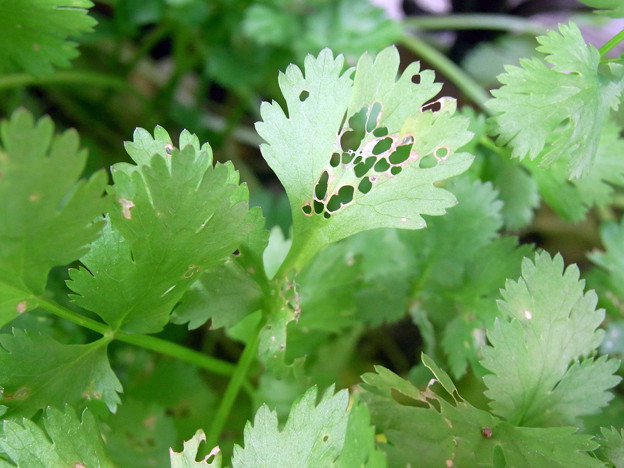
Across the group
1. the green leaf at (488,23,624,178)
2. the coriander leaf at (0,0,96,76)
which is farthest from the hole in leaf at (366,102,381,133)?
the coriander leaf at (0,0,96,76)

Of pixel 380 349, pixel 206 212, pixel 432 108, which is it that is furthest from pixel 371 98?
pixel 380 349

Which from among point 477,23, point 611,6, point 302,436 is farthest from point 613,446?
point 477,23

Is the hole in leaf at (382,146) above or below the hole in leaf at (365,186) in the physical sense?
above

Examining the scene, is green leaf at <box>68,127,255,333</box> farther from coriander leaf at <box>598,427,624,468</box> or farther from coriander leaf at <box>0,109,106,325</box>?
coriander leaf at <box>598,427,624,468</box>

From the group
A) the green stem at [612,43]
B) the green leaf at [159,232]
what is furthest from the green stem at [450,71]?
the green leaf at [159,232]

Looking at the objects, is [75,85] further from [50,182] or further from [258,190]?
[50,182]

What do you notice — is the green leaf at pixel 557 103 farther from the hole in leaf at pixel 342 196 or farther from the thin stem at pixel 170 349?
the thin stem at pixel 170 349
